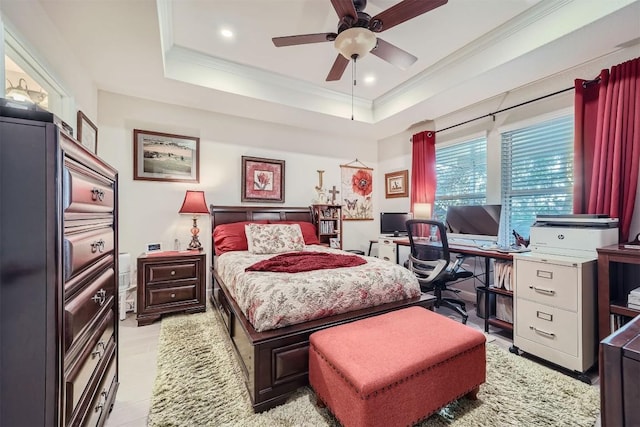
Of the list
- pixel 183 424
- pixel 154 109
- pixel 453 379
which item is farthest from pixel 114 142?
pixel 453 379

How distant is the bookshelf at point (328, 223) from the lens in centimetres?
412

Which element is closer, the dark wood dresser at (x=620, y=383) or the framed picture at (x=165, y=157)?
the dark wood dresser at (x=620, y=383)

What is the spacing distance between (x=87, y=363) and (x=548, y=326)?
114 inches

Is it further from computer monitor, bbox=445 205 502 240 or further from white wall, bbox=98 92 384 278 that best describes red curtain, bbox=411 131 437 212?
white wall, bbox=98 92 384 278

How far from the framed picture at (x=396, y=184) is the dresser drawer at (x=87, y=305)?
13.4 feet

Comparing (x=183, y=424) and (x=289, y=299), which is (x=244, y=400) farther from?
(x=289, y=299)

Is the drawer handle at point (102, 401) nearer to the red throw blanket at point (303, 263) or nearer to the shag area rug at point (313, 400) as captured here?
the shag area rug at point (313, 400)

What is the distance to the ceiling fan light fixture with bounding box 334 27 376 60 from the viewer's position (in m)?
2.01

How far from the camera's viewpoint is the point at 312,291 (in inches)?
71.5

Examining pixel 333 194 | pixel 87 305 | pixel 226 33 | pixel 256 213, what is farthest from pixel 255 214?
pixel 87 305

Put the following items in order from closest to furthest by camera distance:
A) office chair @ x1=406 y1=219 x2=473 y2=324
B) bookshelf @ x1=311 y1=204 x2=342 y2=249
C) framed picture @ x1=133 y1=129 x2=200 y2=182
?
office chair @ x1=406 y1=219 x2=473 y2=324
framed picture @ x1=133 y1=129 x2=200 y2=182
bookshelf @ x1=311 y1=204 x2=342 y2=249

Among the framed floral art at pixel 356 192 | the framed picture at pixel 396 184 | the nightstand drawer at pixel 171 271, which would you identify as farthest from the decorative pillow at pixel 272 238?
the framed picture at pixel 396 184

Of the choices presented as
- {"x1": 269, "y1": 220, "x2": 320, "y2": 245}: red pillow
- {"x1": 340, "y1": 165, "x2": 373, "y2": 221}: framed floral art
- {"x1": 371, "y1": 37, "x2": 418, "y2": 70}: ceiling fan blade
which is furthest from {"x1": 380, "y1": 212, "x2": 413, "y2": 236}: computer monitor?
{"x1": 371, "y1": 37, "x2": 418, "y2": 70}: ceiling fan blade

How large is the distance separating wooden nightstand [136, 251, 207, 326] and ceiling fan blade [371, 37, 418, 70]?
276 centimetres
